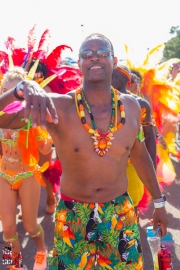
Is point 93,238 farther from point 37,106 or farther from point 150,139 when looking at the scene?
Answer: point 150,139

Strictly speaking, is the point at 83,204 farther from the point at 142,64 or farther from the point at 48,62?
the point at 142,64

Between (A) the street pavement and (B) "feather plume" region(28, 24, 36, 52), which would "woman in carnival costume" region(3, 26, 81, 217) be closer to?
(B) "feather plume" region(28, 24, 36, 52)

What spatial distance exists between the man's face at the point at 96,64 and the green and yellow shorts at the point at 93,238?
77 centimetres

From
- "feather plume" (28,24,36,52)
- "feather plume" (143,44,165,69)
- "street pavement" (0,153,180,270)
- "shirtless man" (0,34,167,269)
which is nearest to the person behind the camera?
"shirtless man" (0,34,167,269)

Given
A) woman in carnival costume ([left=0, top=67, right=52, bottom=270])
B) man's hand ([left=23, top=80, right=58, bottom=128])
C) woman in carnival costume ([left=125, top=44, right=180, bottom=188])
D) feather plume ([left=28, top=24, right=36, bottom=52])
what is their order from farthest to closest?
1. woman in carnival costume ([left=125, top=44, right=180, bottom=188])
2. feather plume ([left=28, top=24, right=36, bottom=52])
3. woman in carnival costume ([left=0, top=67, right=52, bottom=270])
4. man's hand ([left=23, top=80, right=58, bottom=128])

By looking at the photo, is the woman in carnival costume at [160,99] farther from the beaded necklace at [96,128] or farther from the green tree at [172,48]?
the green tree at [172,48]

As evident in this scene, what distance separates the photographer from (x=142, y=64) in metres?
4.65

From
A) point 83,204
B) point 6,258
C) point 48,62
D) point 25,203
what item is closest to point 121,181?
point 83,204

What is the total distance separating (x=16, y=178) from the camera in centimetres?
314

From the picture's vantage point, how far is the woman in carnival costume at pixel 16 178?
309 cm

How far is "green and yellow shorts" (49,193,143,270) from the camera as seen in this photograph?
2209 mm

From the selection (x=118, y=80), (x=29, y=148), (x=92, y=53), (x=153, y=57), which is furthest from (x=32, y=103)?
(x=153, y=57)

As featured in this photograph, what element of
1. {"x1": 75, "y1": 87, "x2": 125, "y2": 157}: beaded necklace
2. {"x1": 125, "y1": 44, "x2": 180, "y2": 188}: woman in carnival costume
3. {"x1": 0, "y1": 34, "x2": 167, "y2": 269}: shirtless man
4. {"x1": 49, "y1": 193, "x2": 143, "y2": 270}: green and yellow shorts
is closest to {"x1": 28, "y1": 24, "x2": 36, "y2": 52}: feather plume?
{"x1": 0, "y1": 34, "x2": 167, "y2": 269}: shirtless man

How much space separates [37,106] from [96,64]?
841 millimetres
